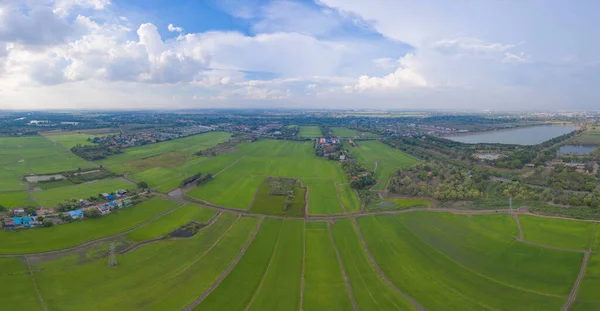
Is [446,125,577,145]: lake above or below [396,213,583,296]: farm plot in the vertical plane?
above

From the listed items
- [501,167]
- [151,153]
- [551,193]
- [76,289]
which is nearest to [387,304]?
[76,289]

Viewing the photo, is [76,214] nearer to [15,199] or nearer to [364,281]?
[15,199]

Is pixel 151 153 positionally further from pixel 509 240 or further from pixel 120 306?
pixel 509 240

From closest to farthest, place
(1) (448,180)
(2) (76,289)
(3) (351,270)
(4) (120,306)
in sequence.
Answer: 1. (4) (120,306)
2. (2) (76,289)
3. (3) (351,270)
4. (1) (448,180)

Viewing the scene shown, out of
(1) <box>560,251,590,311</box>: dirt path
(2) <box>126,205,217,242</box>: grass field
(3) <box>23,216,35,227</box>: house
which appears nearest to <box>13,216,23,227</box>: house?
(3) <box>23,216,35,227</box>: house

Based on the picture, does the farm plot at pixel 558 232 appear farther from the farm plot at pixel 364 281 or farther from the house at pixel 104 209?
the house at pixel 104 209

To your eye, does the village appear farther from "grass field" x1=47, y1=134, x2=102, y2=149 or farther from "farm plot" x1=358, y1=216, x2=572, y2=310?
"grass field" x1=47, y1=134, x2=102, y2=149

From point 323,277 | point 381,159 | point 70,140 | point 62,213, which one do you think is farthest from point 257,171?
point 70,140
